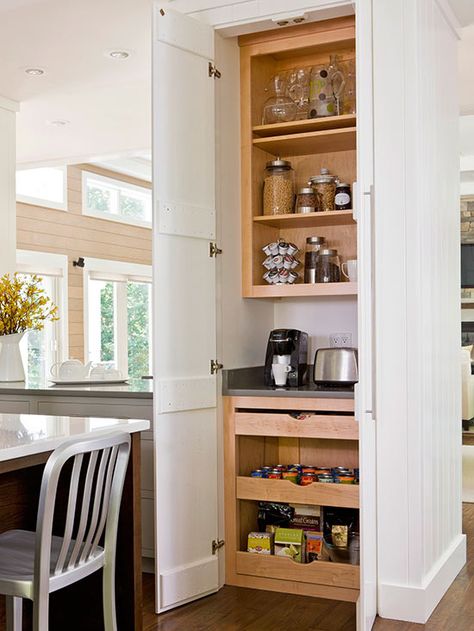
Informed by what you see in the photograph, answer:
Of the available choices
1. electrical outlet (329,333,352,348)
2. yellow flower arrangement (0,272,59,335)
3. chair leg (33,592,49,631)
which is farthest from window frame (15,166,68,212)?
chair leg (33,592,49,631)

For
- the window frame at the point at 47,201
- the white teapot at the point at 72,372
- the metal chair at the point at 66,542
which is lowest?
the metal chair at the point at 66,542

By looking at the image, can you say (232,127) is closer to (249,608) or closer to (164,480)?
(164,480)

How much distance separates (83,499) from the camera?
2105mm

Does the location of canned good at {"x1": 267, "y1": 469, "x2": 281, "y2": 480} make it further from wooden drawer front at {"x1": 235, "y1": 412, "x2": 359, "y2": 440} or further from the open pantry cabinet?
wooden drawer front at {"x1": 235, "y1": 412, "x2": 359, "y2": 440}

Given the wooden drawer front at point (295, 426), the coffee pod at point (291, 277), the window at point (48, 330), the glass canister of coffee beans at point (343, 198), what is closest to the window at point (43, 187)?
the window at point (48, 330)

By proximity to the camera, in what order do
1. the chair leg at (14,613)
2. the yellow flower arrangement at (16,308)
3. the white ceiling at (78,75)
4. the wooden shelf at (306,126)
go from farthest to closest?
1. the yellow flower arrangement at (16,308)
2. the white ceiling at (78,75)
3. the wooden shelf at (306,126)
4. the chair leg at (14,613)

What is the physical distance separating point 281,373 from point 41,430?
1475 millimetres

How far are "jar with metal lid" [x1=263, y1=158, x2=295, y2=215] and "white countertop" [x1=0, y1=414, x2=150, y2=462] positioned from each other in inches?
61.9

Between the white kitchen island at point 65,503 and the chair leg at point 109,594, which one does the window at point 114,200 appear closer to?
the white kitchen island at point 65,503

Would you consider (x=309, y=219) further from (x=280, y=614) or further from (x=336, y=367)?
(x=280, y=614)

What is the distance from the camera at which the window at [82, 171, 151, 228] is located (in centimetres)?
868

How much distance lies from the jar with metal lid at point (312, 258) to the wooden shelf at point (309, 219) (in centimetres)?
9

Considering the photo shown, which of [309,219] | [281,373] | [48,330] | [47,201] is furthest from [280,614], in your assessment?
[47,201]

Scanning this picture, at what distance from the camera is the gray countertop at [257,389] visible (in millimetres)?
3441
